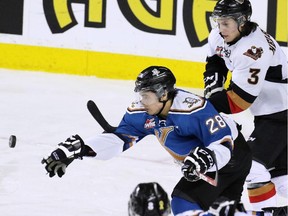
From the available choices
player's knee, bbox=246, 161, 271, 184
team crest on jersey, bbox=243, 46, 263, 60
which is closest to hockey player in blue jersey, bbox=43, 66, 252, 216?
player's knee, bbox=246, 161, 271, 184

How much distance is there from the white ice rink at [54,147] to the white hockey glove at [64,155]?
2.67 ft

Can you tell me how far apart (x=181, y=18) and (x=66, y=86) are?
1.10 metres

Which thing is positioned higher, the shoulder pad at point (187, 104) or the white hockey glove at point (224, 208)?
the shoulder pad at point (187, 104)

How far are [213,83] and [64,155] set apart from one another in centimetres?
112

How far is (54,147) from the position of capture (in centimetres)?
604

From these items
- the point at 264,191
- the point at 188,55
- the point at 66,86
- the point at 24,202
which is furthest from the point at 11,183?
the point at 188,55

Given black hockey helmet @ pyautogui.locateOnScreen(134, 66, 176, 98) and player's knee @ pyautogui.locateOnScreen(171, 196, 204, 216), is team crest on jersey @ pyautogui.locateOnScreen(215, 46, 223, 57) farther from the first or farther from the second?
player's knee @ pyautogui.locateOnScreen(171, 196, 204, 216)

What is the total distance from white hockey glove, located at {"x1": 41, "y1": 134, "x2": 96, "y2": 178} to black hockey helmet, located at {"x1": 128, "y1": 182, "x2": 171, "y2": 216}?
0.87 meters

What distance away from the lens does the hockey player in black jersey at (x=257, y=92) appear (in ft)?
15.1

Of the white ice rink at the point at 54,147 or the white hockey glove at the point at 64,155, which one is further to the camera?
the white ice rink at the point at 54,147

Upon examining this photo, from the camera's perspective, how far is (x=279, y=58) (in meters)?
4.70

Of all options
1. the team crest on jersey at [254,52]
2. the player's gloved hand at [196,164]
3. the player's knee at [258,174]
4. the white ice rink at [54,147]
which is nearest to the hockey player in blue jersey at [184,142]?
the player's gloved hand at [196,164]

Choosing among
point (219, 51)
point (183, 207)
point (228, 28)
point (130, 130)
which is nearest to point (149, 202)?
point (183, 207)

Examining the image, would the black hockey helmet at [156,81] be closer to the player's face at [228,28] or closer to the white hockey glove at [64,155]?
the white hockey glove at [64,155]
